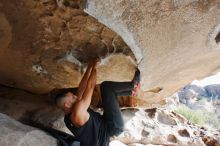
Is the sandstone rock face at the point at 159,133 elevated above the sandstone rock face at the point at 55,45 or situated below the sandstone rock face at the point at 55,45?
below

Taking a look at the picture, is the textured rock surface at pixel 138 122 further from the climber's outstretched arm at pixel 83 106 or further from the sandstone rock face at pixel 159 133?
A: the climber's outstretched arm at pixel 83 106

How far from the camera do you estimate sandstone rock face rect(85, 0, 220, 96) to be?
207cm

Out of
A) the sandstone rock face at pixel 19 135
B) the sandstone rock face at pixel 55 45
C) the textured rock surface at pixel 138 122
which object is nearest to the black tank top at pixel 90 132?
the sandstone rock face at pixel 19 135

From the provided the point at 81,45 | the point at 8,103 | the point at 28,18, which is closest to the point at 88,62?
the point at 81,45

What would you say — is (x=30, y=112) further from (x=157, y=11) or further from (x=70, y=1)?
(x=157, y=11)

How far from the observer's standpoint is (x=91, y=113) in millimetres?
3139

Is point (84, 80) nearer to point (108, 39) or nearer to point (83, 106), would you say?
point (83, 106)

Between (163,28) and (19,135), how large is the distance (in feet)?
4.79

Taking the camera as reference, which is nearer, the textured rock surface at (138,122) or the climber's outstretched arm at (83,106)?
the climber's outstretched arm at (83,106)

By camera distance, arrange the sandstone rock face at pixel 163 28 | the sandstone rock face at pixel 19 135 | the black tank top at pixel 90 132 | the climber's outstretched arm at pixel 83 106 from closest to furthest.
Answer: the sandstone rock face at pixel 163 28 → the sandstone rock face at pixel 19 135 → the climber's outstretched arm at pixel 83 106 → the black tank top at pixel 90 132

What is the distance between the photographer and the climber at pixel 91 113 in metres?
2.84

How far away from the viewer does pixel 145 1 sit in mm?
2033

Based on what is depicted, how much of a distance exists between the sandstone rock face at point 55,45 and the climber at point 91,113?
17 centimetres

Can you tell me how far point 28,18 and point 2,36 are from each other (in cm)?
40
